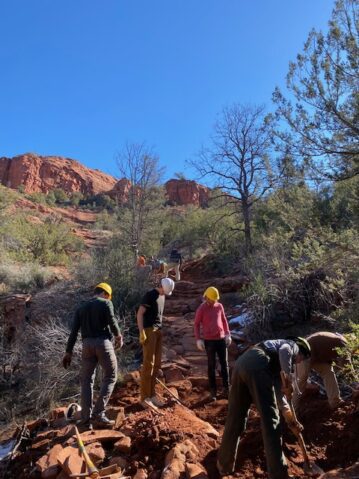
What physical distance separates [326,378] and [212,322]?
5.94 ft

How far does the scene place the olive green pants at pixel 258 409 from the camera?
12.6 feet

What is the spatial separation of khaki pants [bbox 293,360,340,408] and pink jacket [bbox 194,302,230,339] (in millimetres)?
1426

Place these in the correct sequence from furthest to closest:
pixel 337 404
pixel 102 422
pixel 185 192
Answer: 1. pixel 185 192
2. pixel 337 404
3. pixel 102 422

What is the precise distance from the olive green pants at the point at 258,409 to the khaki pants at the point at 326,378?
139 centimetres

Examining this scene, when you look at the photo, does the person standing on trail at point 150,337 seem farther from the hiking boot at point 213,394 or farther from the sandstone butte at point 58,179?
the sandstone butte at point 58,179

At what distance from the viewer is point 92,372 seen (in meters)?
5.46

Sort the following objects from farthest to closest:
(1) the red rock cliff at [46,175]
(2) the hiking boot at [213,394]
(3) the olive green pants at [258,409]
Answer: (1) the red rock cliff at [46,175] < (2) the hiking boot at [213,394] < (3) the olive green pants at [258,409]

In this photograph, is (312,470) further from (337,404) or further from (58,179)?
(58,179)

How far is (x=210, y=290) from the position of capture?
22.0 feet

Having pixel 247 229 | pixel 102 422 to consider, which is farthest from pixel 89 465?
pixel 247 229

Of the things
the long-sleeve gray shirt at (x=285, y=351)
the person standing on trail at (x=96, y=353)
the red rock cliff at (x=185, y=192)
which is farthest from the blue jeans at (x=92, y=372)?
the red rock cliff at (x=185, y=192)

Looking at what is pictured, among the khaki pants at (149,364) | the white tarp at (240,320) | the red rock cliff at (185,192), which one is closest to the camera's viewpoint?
the khaki pants at (149,364)

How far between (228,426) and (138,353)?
4.76 metres

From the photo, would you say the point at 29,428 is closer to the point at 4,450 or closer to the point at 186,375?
the point at 4,450
